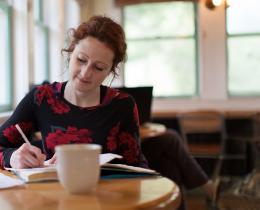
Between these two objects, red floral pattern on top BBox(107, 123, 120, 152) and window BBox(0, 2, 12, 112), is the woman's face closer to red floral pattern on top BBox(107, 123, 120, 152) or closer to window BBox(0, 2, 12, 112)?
red floral pattern on top BBox(107, 123, 120, 152)

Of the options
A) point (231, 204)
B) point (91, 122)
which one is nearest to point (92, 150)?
point (91, 122)

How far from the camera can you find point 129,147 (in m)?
1.30

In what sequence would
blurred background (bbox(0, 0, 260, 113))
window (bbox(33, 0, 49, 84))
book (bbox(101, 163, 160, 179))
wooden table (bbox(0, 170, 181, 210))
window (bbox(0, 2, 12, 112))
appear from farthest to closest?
blurred background (bbox(0, 0, 260, 113)), window (bbox(33, 0, 49, 84)), window (bbox(0, 2, 12, 112)), book (bbox(101, 163, 160, 179)), wooden table (bbox(0, 170, 181, 210))

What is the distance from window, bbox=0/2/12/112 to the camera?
9.37 feet

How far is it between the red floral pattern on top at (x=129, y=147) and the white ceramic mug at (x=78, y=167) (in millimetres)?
446

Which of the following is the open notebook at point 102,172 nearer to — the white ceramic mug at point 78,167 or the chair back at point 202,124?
the white ceramic mug at point 78,167

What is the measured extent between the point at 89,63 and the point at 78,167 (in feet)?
1.80

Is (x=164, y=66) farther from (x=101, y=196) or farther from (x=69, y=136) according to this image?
(x=101, y=196)

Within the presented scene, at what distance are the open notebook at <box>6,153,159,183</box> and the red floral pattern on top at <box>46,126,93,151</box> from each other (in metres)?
0.24

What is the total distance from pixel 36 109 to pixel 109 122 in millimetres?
231


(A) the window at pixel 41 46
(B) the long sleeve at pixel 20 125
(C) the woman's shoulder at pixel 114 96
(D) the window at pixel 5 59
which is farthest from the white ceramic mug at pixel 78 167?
(A) the window at pixel 41 46

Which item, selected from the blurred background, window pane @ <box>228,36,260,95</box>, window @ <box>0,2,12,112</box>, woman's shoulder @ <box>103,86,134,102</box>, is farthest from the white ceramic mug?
window pane @ <box>228,36,260,95</box>

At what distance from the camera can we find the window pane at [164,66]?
185 inches

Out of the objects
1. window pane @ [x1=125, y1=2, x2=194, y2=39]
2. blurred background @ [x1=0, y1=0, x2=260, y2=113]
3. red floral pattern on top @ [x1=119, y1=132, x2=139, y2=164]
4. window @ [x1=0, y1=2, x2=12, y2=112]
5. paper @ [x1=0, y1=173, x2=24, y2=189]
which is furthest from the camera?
window pane @ [x1=125, y1=2, x2=194, y2=39]
